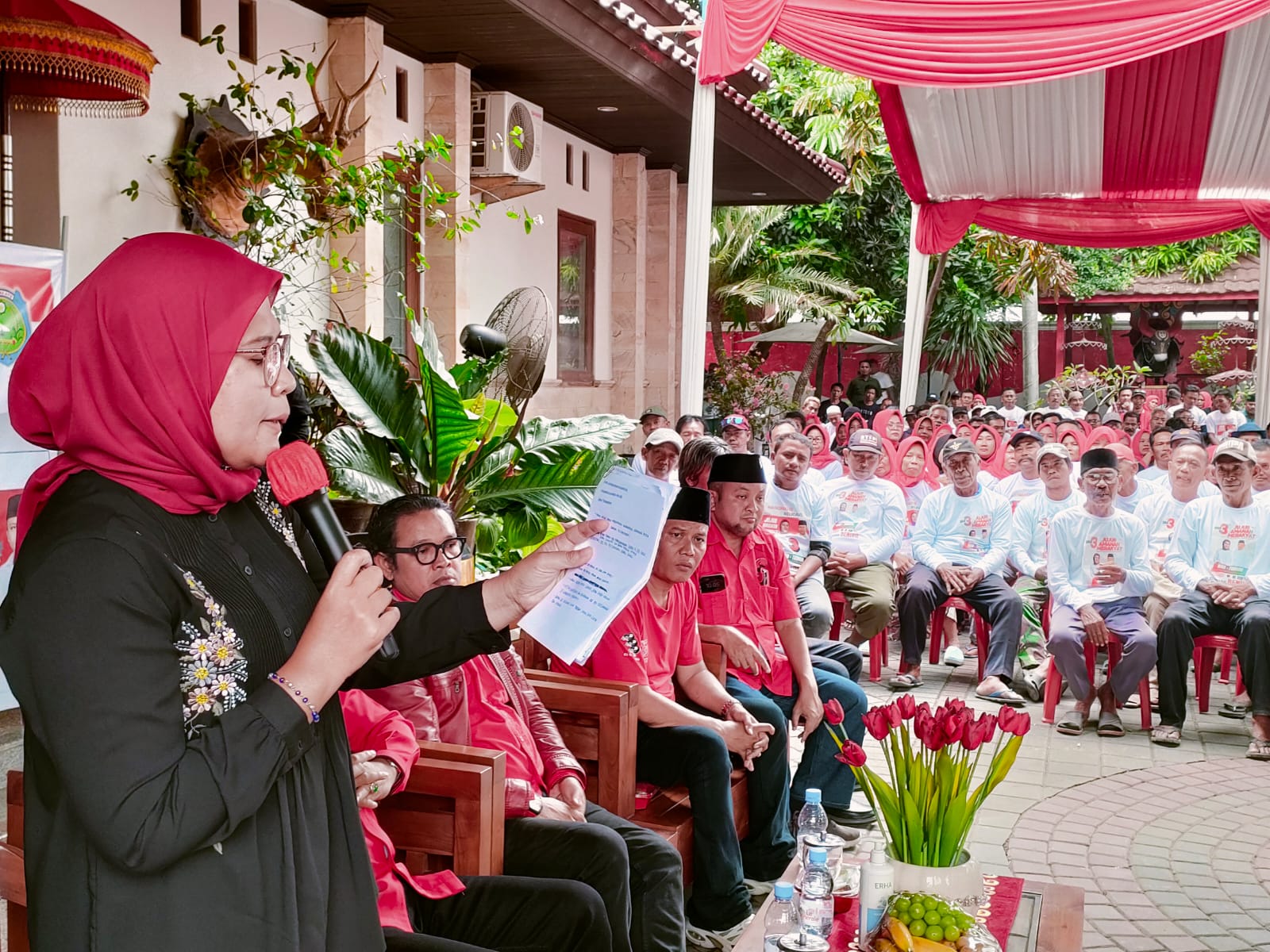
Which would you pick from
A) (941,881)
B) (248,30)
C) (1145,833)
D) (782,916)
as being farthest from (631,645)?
(248,30)

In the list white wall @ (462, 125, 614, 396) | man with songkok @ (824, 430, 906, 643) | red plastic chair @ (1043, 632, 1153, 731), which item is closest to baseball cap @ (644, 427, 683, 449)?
man with songkok @ (824, 430, 906, 643)

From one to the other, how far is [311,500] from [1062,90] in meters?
9.72

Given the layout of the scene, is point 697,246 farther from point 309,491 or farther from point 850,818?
point 309,491

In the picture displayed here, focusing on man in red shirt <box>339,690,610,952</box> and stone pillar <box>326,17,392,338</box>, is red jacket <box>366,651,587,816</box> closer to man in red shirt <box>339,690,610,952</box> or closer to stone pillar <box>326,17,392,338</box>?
man in red shirt <box>339,690,610,952</box>

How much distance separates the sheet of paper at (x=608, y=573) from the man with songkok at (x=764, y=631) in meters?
2.42

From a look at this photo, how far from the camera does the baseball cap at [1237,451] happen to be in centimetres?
678

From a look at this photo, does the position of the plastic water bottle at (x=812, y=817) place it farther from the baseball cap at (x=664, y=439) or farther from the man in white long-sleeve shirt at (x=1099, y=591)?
the baseball cap at (x=664, y=439)

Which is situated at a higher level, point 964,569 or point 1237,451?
point 1237,451

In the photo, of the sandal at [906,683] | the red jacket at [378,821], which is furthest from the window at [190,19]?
the sandal at [906,683]

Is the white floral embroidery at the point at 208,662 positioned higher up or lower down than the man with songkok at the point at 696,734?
higher up

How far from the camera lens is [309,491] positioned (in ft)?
5.16

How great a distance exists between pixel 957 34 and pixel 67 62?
4.19m

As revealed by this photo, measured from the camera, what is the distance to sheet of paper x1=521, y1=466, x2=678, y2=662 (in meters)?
2.17

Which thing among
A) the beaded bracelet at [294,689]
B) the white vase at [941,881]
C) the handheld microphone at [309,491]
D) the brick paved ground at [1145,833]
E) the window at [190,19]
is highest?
the window at [190,19]
